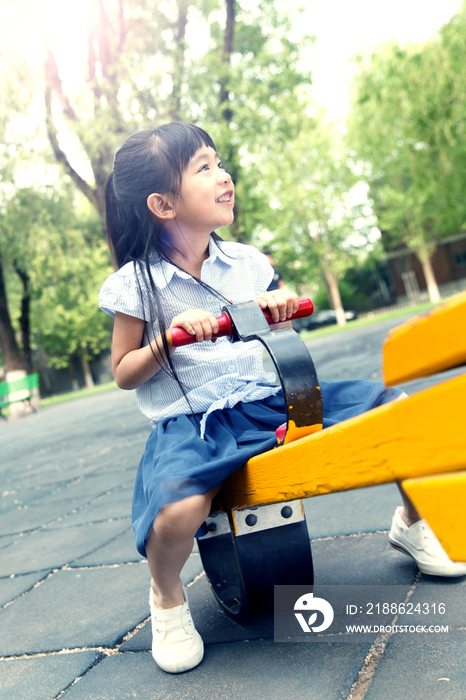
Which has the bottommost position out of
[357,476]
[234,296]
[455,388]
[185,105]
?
[357,476]

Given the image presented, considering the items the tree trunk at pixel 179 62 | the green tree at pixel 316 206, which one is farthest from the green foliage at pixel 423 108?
the green tree at pixel 316 206

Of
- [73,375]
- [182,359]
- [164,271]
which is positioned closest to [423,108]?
[164,271]

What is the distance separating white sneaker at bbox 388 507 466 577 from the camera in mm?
1569

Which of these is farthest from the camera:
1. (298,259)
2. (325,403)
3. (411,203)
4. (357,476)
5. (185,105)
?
(298,259)

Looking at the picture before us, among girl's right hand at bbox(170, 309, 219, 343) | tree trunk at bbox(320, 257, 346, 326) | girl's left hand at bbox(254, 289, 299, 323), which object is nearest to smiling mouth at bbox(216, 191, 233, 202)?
girl's left hand at bbox(254, 289, 299, 323)

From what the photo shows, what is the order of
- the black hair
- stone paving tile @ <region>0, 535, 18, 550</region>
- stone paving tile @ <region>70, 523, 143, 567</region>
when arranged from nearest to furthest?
the black hair < stone paving tile @ <region>70, 523, 143, 567</region> < stone paving tile @ <region>0, 535, 18, 550</region>

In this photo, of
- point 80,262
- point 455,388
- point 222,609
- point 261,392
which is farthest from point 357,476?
point 80,262

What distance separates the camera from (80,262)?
16641 millimetres

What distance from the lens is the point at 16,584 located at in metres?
2.32

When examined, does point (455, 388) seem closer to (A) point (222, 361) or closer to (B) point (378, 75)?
(A) point (222, 361)

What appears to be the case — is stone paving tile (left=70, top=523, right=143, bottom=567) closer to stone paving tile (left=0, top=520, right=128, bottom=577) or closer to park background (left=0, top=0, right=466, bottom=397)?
stone paving tile (left=0, top=520, right=128, bottom=577)

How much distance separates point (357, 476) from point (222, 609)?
36.5 inches

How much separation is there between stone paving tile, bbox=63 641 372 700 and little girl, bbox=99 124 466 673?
6 centimetres

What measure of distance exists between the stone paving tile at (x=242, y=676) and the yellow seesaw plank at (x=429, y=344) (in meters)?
0.70
